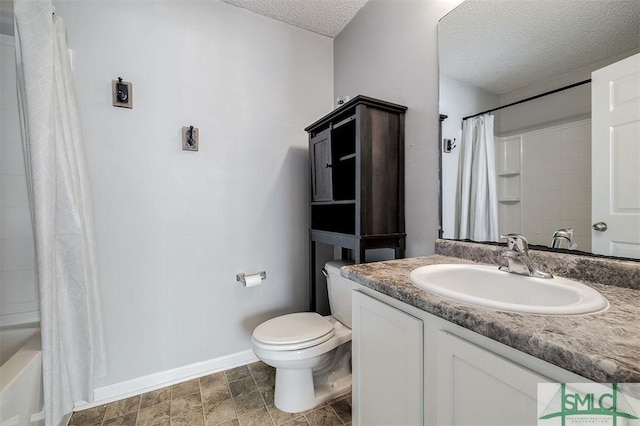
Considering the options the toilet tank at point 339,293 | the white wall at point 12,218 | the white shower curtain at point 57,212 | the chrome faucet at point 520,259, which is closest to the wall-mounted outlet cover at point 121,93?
the white shower curtain at point 57,212

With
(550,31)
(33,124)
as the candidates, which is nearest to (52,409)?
(33,124)

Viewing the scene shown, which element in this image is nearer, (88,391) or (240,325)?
(88,391)

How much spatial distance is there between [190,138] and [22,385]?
4.33 ft

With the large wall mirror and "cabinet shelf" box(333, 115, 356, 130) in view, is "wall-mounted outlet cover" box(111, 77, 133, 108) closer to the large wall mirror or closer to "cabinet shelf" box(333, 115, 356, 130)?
"cabinet shelf" box(333, 115, 356, 130)

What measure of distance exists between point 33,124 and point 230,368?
1676 mm

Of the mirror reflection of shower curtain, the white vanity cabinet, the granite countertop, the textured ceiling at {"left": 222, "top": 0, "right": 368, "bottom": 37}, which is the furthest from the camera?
the textured ceiling at {"left": 222, "top": 0, "right": 368, "bottom": 37}

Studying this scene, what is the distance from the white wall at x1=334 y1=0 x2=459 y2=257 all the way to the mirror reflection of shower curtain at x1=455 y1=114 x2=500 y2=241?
0.12m

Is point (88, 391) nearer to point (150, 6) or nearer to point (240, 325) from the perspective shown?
point (240, 325)

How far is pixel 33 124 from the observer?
1023mm

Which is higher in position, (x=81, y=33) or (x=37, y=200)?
(x=81, y=33)

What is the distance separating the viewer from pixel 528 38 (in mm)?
1025

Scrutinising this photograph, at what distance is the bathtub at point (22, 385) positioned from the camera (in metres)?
0.86

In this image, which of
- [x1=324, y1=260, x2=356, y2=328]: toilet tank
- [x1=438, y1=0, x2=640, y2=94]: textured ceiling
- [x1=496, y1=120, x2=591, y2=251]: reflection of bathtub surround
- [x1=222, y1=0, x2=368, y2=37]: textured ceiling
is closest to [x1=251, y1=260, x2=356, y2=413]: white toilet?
[x1=324, y1=260, x2=356, y2=328]: toilet tank

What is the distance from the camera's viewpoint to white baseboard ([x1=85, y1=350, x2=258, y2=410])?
4.93ft
